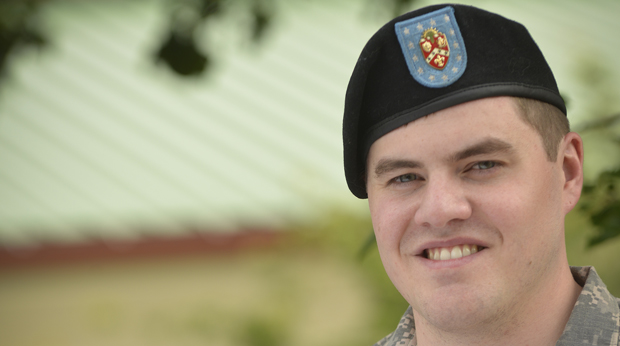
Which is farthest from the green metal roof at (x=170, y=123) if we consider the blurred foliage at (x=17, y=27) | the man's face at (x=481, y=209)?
the man's face at (x=481, y=209)

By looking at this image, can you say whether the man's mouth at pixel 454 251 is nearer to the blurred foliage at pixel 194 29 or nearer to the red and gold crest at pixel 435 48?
the red and gold crest at pixel 435 48

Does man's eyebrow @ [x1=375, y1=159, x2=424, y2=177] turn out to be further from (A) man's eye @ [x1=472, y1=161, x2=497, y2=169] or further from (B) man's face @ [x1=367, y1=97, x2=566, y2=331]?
(A) man's eye @ [x1=472, y1=161, x2=497, y2=169]

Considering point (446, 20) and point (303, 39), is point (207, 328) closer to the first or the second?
point (303, 39)

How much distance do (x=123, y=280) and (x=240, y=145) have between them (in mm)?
1327

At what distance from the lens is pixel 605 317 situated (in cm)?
117

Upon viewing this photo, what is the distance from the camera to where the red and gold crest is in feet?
3.91

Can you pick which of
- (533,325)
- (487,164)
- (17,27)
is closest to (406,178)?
(487,164)

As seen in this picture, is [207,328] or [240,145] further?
[240,145]

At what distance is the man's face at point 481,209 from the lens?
3.62 feet

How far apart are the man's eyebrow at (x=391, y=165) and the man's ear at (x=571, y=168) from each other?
0.99 feet

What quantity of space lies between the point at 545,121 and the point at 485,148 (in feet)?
0.53

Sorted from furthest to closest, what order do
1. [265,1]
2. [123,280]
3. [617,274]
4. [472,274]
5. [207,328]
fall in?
[123,280] → [207,328] → [617,274] → [265,1] → [472,274]

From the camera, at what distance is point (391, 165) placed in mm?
1191

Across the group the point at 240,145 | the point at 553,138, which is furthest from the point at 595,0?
the point at 553,138
